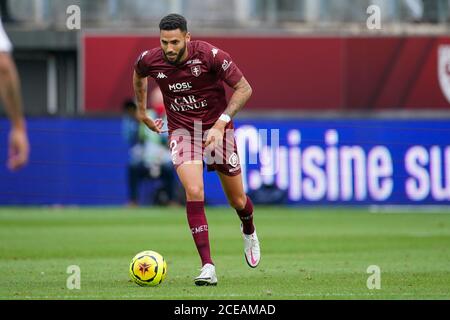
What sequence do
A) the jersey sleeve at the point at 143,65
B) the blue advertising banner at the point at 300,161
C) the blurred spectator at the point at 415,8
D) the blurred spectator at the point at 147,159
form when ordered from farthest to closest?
1. the blurred spectator at the point at 415,8
2. the blurred spectator at the point at 147,159
3. the blue advertising banner at the point at 300,161
4. the jersey sleeve at the point at 143,65

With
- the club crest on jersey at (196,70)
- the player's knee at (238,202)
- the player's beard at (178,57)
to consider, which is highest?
the player's beard at (178,57)

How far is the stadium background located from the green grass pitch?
115cm

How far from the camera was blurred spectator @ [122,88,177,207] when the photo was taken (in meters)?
25.2

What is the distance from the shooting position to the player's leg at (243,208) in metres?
Result: 11.9

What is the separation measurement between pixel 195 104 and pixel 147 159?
13.9 metres

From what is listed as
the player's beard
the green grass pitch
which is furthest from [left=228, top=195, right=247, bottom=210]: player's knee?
the player's beard

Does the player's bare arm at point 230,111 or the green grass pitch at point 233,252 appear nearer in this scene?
the green grass pitch at point 233,252

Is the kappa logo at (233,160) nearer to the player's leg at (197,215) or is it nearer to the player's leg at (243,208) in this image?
the player's leg at (243,208)

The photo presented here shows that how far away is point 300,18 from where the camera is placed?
29000 millimetres

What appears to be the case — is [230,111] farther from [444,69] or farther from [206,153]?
[444,69]

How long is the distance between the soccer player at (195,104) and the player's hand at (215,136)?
0.02 metres

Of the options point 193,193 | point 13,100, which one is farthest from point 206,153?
point 13,100

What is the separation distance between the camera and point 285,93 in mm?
28766

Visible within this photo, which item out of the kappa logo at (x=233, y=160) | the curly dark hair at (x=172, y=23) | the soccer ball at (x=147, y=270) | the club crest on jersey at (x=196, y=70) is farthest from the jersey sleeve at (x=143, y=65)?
the soccer ball at (x=147, y=270)
